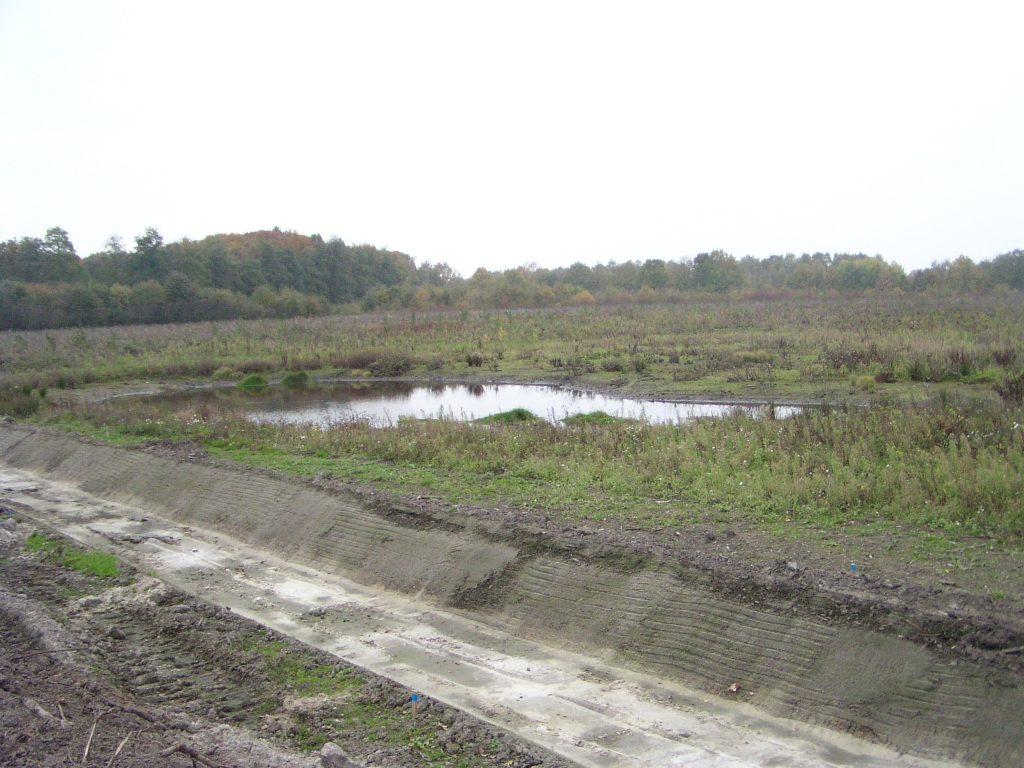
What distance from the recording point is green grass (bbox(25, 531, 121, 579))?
30.0 feet

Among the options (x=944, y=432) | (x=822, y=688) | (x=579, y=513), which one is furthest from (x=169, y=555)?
(x=944, y=432)

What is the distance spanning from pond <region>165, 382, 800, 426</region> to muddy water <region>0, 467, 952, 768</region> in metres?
9.11

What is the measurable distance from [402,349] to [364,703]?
35.4 metres

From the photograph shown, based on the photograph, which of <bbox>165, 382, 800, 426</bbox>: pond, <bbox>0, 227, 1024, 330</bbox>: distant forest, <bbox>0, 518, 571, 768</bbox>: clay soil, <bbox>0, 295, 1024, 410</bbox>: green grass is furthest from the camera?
<bbox>0, 227, 1024, 330</bbox>: distant forest

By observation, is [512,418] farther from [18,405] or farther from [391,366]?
[391,366]

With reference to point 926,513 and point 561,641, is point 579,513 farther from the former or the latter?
point 926,513

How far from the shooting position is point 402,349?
40719 mm

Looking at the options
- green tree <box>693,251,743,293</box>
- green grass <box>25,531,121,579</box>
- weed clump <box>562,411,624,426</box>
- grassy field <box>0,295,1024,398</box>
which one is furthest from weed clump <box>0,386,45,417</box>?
green tree <box>693,251,743,293</box>

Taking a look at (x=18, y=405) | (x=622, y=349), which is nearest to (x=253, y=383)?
(x=18, y=405)

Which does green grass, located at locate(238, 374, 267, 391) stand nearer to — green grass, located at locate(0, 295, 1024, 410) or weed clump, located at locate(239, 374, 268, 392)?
weed clump, located at locate(239, 374, 268, 392)

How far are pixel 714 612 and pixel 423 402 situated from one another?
20633mm

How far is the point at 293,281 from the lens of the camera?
86.0m

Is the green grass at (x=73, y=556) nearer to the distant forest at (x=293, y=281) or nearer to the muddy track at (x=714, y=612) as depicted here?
the muddy track at (x=714, y=612)

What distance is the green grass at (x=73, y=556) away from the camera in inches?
360
